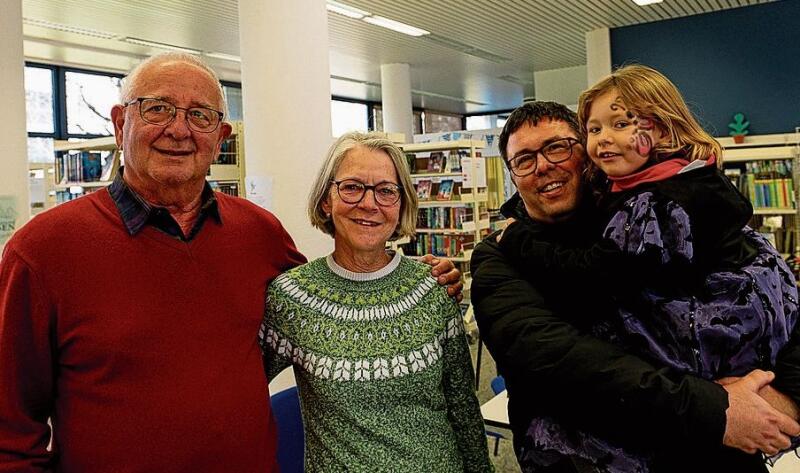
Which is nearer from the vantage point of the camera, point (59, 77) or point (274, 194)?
point (274, 194)

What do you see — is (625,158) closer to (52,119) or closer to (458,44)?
(458,44)

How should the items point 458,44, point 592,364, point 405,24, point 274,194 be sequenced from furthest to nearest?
point 458,44, point 405,24, point 274,194, point 592,364

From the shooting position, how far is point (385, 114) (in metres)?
11.7

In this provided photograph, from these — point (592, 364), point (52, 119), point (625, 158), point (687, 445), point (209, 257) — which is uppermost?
point (52, 119)

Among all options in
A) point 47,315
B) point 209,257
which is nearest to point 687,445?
point 209,257

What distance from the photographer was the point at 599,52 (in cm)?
903

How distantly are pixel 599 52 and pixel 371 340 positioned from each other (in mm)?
8582

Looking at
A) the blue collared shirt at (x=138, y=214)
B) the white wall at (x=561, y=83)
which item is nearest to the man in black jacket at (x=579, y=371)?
the blue collared shirt at (x=138, y=214)

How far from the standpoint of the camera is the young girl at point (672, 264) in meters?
1.27

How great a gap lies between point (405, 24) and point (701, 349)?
799cm

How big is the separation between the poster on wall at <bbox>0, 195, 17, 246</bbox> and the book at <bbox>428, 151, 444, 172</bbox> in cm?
426

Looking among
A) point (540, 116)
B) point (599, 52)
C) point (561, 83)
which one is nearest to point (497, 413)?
point (540, 116)

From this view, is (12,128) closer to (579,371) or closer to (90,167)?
(90,167)

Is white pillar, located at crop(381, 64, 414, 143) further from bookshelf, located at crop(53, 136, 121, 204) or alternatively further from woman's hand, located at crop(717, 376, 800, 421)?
woman's hand, located at crop(717, 376, 800, 421)
